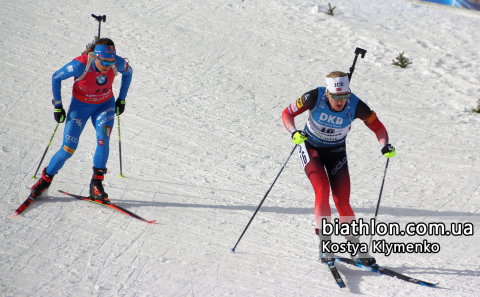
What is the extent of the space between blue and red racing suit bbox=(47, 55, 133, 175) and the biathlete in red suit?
2145mm

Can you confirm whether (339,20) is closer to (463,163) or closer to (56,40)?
(463,163)

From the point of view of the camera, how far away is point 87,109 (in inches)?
192

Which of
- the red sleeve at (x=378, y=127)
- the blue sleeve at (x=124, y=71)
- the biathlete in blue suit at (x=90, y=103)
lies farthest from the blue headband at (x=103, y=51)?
the red sleeve at (x=378, y=127)

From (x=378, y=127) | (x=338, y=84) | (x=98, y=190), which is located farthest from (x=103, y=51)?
(x=378, y=127)

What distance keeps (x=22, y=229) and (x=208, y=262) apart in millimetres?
2013

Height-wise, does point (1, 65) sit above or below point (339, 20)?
below

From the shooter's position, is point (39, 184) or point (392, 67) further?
point (392, 67)

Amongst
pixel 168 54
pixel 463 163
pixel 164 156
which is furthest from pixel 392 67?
pixel 164 156

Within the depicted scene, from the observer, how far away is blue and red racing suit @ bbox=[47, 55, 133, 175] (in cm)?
470

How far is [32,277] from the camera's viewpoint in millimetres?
3646

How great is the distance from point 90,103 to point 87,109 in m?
0.08

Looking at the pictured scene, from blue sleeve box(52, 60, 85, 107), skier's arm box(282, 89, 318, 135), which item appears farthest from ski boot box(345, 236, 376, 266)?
blue sleeve box(52, 60, 85, 107)

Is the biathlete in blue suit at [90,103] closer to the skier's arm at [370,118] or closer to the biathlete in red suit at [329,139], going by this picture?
the biathlete in red suit at [329,139]

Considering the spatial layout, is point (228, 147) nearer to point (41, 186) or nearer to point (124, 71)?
point (124, 71)
